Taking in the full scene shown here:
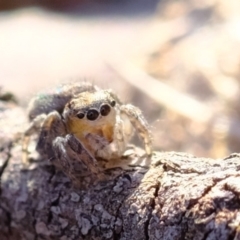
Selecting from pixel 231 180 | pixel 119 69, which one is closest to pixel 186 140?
→ pixel 119 69

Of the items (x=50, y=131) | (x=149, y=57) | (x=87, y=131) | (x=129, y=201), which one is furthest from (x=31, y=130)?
(x=149, y=57)

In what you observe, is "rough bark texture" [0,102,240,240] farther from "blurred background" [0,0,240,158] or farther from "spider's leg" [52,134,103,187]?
"blurred background" [0,0,240,158]

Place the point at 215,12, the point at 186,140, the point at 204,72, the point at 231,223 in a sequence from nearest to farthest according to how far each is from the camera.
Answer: the point at 231,223, the point at 186,140, the point at 204,72, the point at 215,12

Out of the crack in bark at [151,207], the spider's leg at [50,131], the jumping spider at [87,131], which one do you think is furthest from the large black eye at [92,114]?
the crack in bark at [151,207]

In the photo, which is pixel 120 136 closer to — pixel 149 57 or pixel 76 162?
pixel 76 162

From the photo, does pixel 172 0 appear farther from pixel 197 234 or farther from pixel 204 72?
pixel 197 234

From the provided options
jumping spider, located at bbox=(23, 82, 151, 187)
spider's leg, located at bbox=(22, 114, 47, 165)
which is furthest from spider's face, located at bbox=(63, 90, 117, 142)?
spider's leg, located at bbox=(22, 114, 47, 165)

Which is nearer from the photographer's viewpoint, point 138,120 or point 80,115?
point 80,115
